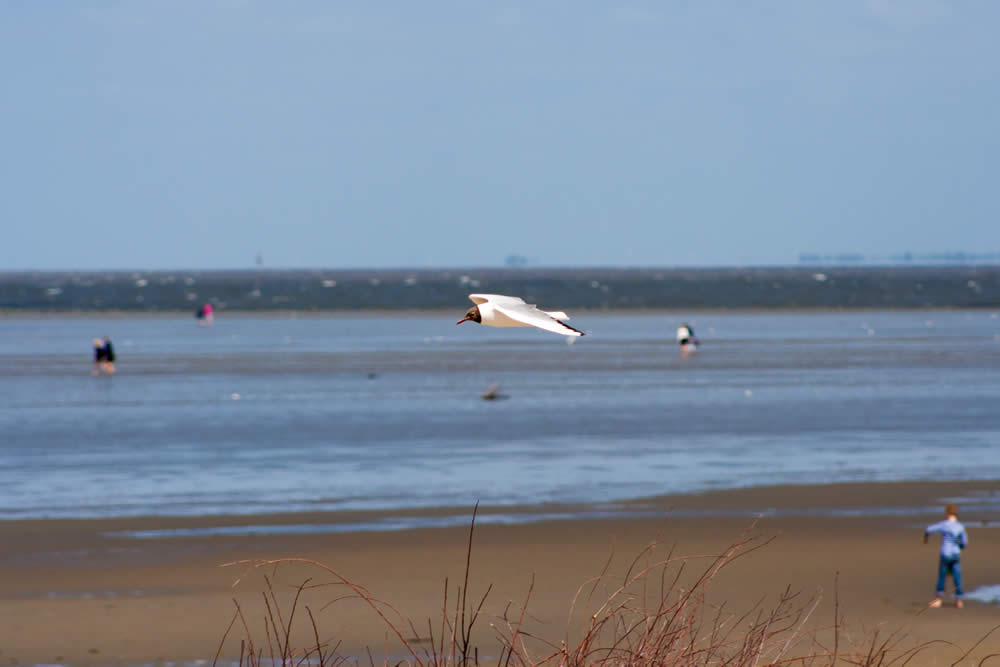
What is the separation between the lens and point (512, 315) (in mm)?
3969

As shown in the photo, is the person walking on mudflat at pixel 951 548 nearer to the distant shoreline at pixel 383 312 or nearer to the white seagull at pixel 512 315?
the white seagull at pixel 512 315

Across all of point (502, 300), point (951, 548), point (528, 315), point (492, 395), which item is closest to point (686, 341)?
point (492, 395)

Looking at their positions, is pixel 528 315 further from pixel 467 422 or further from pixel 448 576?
pixel 467 422

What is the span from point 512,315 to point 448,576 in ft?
45.6

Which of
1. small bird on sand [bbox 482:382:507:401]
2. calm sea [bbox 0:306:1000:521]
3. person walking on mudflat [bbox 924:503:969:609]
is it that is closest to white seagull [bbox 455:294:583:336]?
A: person walking on mudflat [bbox 924:503:969:609]

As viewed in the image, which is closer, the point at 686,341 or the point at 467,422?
the point at 467,422

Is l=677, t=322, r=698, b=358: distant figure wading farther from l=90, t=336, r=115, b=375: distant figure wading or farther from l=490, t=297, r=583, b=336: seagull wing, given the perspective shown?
l=490, t=297, r=583, b=336: seagull wing

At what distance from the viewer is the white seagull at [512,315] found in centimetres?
388

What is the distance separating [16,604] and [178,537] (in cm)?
363

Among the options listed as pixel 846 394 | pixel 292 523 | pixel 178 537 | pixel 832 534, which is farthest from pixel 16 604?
pixel 846 394

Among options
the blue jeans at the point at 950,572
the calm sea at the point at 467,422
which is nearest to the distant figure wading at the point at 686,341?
the calm sea at the point at 467,422

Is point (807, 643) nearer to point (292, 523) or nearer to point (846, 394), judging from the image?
point (292, 523)

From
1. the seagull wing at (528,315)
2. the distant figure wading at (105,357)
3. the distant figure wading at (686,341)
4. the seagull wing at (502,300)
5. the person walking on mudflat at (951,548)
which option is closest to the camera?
the seagull wing at (528,315)

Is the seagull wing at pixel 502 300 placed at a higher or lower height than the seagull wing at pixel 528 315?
higher
